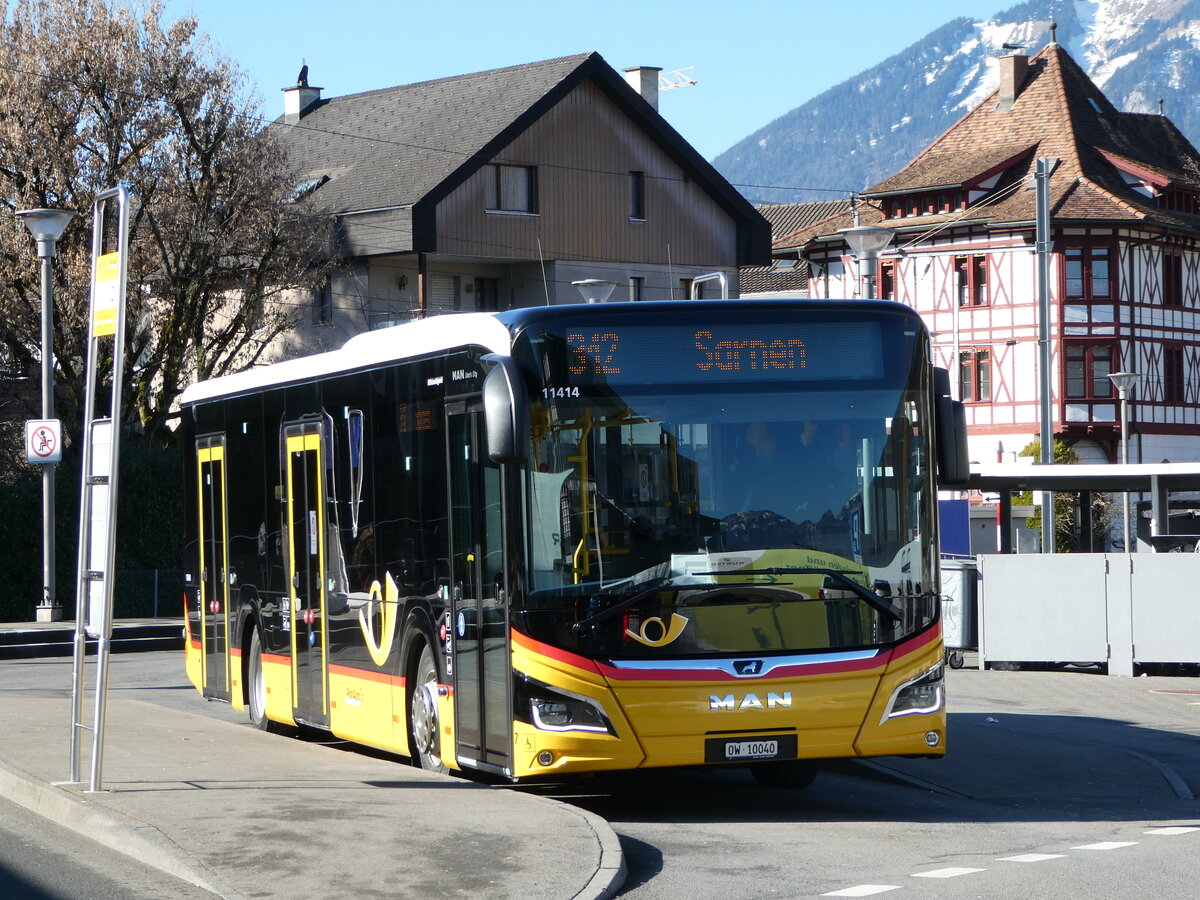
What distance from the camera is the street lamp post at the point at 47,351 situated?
2786 centimetres

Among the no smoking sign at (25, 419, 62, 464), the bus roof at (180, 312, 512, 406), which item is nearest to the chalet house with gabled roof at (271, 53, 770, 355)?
the no smoking sign at (25, 419, 62, 464)

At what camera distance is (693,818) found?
1157 cm

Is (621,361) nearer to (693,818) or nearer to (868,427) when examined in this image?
(868,427)

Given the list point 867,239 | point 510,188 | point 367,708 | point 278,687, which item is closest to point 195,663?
point 278,687

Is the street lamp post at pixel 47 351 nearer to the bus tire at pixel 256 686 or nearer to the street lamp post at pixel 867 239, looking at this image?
the street lamp post at pixel 867 239

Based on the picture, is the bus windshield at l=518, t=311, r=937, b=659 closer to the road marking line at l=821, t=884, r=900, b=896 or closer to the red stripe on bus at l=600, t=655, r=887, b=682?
the red stripe on bus at l=600, t=655, r=887, b=682

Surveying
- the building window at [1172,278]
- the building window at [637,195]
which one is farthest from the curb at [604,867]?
the building window at [1172,278]

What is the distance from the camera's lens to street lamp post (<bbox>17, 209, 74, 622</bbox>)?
91.4ft

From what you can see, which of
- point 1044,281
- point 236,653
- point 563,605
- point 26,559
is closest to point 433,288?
point 26,559

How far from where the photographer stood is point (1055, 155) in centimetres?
6631

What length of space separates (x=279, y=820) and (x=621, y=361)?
123 inches

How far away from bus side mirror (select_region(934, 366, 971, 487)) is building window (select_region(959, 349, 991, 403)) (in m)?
52.5

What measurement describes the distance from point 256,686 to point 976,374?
49.4 m

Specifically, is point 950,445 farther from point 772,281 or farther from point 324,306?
point 772,281
